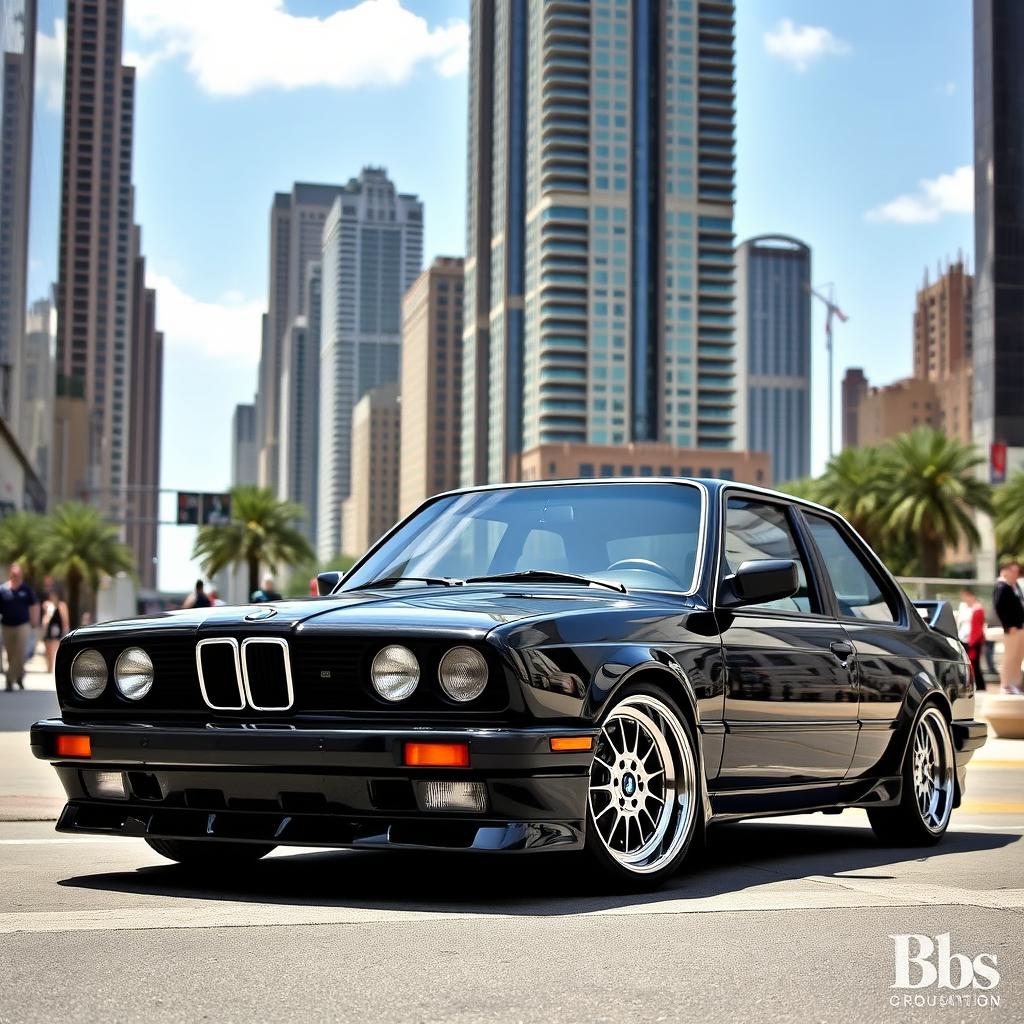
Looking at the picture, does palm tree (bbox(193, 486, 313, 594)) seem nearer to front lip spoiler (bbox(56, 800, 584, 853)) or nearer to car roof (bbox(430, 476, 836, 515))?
car roof (bbox(430, 476, 836, 515))

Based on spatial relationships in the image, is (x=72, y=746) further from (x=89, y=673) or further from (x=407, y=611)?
(x=407, y=611)

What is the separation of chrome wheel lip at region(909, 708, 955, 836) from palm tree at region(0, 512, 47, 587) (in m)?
70.2

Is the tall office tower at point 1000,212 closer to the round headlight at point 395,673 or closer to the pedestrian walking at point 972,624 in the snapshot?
the pedestrian walking at point 972,624

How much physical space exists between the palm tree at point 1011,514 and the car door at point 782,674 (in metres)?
46.8

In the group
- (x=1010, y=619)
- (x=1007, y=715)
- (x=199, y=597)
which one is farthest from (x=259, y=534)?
(x=1007, y=715)

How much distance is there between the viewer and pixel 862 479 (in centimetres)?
5541

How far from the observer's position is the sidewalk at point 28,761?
8.80 m

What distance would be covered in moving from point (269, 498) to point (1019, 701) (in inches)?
2315

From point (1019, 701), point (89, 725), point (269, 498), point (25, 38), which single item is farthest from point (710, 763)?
point (25, 38)

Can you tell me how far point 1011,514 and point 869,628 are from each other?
155 feet

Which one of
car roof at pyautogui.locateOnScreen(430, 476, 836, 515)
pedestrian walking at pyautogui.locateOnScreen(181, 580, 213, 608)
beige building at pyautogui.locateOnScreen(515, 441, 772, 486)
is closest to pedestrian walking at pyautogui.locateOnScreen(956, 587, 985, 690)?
pedestrian walking at pyautogui.locateOnScreen(181, 580, 213, 608)

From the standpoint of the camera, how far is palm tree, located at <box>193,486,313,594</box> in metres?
72.6

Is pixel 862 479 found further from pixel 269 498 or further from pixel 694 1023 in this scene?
pixel 694 1023

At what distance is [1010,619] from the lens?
2175cm
